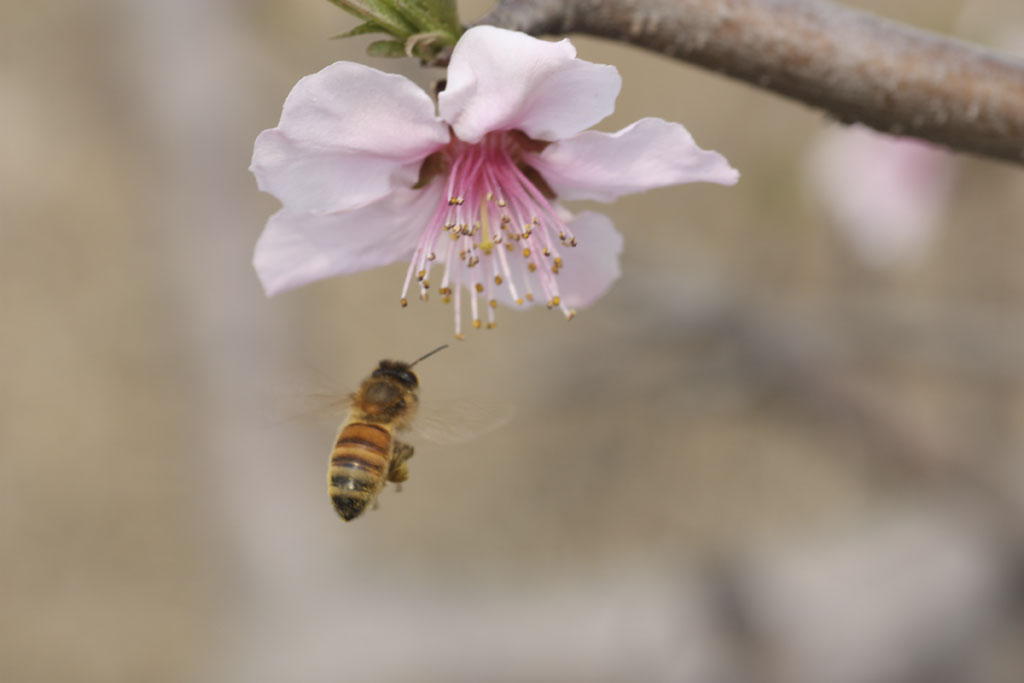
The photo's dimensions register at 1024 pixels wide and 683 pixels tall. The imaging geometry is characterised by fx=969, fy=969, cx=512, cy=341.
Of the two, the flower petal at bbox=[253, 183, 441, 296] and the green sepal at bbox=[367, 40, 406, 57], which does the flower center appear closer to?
the flower petal at bbox=[253, 183, 441, 296]

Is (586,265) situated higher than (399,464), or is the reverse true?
(586,265)

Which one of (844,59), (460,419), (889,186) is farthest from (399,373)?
(889,186)

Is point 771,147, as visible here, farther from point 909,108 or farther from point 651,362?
point 909,108

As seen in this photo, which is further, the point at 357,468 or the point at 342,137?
the point at 357,468

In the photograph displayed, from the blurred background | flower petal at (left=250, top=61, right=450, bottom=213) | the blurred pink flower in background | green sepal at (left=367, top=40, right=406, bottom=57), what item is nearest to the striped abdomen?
the blurred background

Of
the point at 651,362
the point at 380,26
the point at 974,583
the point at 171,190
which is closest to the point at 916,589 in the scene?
the point at 974,583

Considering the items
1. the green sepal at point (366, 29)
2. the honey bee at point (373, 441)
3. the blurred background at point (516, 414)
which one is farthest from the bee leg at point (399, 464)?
the green sepal at point (366, 29)

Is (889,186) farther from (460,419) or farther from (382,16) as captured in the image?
(382,16)
